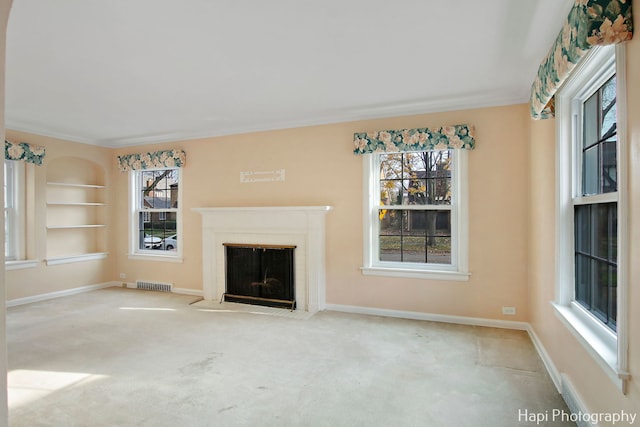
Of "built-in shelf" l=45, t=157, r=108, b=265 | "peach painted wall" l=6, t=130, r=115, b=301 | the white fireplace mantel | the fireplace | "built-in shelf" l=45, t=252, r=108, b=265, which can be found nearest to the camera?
the white fireplace mantel

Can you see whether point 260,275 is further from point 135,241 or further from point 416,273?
point 135,241

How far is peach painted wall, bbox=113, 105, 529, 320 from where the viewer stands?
148 inches

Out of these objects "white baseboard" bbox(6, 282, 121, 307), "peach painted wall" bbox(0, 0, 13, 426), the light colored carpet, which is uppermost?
"peach painted wall" bbox(0, 0, 13, 426)

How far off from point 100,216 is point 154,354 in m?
3.95

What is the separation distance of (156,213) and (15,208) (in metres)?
1.83

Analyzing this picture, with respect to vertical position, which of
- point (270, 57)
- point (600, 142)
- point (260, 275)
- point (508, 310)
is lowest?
point (508, 310)

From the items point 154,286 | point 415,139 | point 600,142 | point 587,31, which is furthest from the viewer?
point 154,286

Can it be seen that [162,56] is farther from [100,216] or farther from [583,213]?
[100,216]

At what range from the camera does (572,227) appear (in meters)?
2.49

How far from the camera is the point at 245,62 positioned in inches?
113

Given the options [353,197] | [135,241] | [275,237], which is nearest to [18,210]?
[135,241]

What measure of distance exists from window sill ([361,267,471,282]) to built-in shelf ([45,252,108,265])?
4.57 meters

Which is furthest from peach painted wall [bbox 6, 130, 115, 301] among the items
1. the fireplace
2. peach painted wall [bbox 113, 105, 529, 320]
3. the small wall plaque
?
the small wall plaque

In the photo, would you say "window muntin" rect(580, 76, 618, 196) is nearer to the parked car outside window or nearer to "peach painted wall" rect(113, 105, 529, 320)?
"peach painted wall" rect(113, 105, 529, 320)
